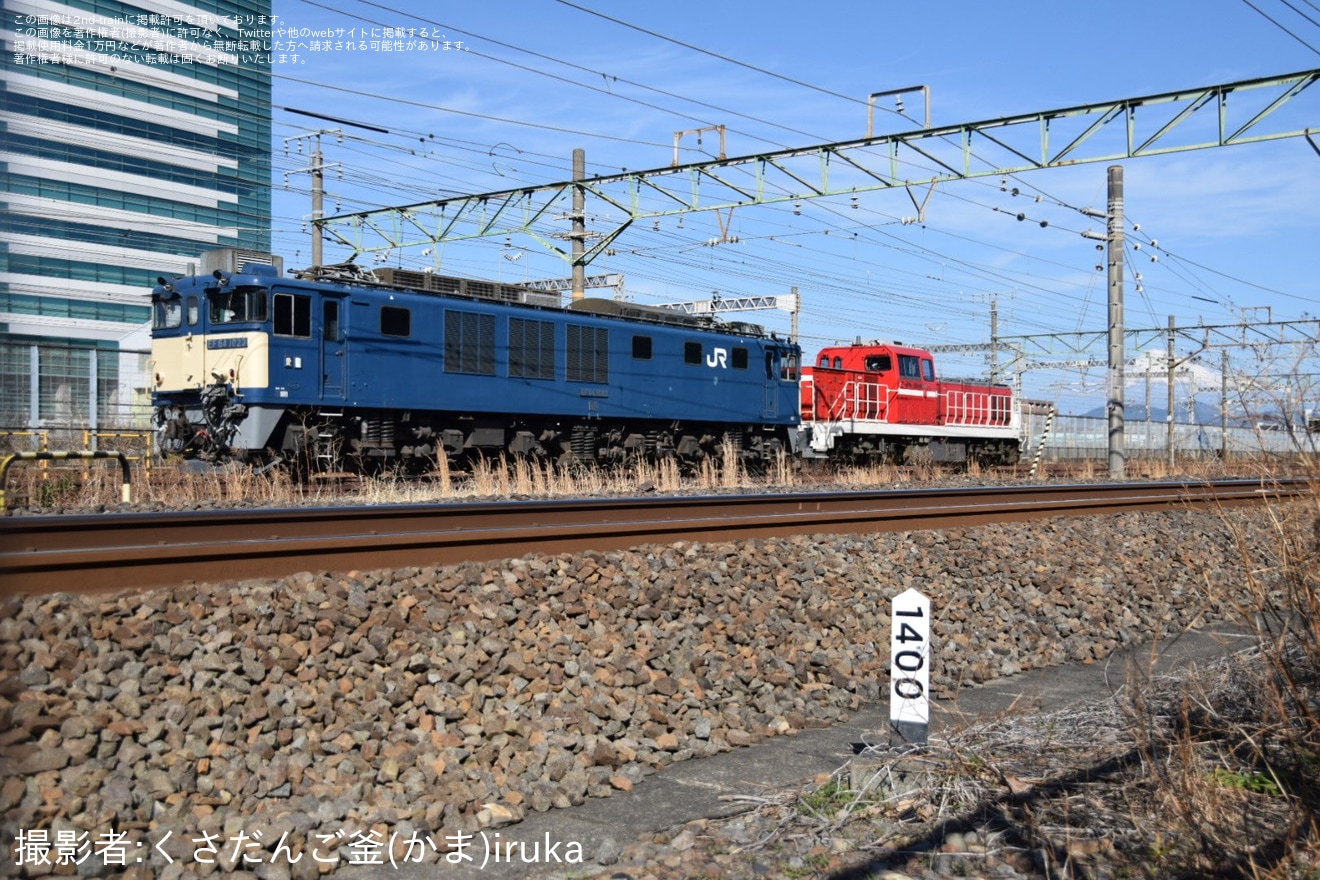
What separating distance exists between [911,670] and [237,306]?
13.6 metres

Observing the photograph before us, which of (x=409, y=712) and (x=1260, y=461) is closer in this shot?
(x=409, y=712)

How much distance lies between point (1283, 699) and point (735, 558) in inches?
169

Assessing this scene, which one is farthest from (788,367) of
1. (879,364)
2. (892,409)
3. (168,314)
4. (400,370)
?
(168,314)

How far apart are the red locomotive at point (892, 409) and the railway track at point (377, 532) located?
42.7 ft

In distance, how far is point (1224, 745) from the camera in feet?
20.4

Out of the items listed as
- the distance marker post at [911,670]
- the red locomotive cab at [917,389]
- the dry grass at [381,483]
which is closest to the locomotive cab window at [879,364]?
the red locomotive cab at [917,389]

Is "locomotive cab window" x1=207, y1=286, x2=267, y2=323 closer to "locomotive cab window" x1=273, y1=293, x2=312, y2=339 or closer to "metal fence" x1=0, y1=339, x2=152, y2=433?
"locomotive cab window" x1=273, y1=293, x2=312, y2=339

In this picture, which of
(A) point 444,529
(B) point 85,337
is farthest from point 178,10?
(A) point 444,529

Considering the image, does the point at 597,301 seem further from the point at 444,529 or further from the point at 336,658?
the point at 336,658

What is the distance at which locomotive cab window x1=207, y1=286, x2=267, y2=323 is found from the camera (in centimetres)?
1691

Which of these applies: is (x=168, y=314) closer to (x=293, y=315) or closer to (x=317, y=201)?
(x=293, y=315)

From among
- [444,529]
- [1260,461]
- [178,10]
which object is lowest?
[444,529]

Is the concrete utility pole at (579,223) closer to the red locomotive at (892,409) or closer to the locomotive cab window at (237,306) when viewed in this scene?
the red locomotive at (892,409)

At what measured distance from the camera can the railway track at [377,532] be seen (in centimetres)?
661
